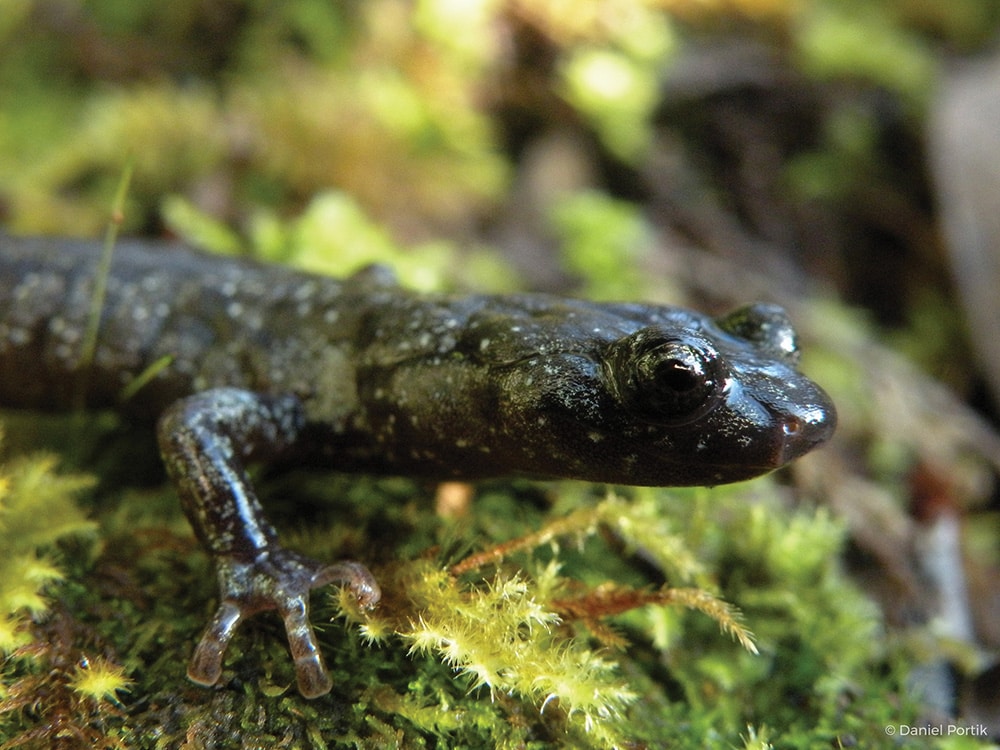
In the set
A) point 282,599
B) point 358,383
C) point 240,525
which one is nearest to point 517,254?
point 358,383

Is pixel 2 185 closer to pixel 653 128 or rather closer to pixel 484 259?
pixel 484 259

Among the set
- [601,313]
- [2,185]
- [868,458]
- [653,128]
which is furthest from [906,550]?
[2,185]

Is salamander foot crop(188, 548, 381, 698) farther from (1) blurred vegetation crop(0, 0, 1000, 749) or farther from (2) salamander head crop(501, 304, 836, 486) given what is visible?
(2) salamander head crop(501, 304, 836, 486)

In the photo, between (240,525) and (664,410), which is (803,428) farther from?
(240,525)

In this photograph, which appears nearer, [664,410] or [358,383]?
[664,410]

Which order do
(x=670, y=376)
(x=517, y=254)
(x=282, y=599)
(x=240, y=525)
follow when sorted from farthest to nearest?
(x=517, y=254) < (x=240, y=525) < (x=282, y=599) < (x=670, y=376)

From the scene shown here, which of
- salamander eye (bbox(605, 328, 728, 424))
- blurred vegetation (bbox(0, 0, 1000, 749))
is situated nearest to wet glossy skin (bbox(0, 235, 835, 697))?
salamander eye (bbox(605, 328, 728, 424))

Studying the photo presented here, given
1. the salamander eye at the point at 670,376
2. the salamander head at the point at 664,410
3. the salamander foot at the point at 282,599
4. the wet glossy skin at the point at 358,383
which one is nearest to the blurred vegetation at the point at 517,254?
the salamander foot at the point at 282,599
